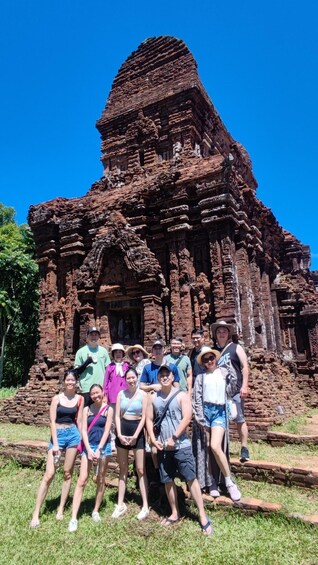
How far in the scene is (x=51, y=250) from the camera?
16.3 meters

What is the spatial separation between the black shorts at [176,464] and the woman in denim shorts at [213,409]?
0.47 m

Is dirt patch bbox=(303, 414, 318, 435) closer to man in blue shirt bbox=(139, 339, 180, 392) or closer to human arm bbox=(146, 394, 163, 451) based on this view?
man in blue shirt bbox=(139, 339, 180, 392)

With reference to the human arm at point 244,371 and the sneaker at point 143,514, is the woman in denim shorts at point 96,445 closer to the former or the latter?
the sneaker at point 143,514

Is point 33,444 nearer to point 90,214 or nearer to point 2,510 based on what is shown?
point 2,510

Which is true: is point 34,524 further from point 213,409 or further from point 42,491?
point 213,409

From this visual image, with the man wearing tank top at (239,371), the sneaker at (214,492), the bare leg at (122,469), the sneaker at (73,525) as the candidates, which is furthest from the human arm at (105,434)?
the man wearing tank top at (239,371)

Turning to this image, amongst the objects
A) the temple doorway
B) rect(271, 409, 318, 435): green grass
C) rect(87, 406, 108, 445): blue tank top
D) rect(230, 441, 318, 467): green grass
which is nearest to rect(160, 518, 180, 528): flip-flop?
rect(87, 406, 108, 445): blue tank top

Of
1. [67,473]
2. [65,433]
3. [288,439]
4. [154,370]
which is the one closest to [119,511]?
[67,473]

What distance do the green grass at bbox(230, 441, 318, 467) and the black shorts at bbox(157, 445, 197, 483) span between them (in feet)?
7.76

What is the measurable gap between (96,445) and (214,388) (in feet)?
6.14

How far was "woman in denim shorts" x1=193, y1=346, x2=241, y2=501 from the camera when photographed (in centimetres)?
549

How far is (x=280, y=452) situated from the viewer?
7855mm

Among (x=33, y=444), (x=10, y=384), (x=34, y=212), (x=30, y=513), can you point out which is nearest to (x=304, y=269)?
(x=34, y=212)

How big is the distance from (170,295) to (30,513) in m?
8.32
